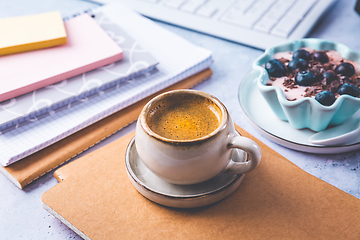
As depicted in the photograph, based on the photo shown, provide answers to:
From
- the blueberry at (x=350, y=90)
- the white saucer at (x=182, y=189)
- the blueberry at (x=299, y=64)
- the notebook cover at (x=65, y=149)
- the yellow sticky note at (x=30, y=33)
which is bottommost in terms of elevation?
the notebook cover at (x=65, y=149)

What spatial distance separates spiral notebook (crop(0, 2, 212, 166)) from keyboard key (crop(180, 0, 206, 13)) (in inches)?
6.0

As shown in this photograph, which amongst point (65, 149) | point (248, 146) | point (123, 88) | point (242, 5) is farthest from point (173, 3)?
point (248, 146)

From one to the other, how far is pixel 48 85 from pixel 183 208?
1.43 ft

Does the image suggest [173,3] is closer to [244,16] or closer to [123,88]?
[244,16]

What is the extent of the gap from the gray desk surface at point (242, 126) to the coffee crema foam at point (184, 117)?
21cm

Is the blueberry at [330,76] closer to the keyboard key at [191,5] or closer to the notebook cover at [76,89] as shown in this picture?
the notebook cover at [76,89]

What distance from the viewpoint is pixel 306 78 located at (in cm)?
63

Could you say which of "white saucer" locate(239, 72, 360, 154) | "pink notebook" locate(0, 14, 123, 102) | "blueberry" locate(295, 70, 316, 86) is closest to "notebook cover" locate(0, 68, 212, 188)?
"pink notebook" locate(0, 14, 123, 102)

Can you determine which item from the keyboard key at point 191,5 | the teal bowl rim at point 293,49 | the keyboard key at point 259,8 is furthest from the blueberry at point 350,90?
the keyboard key at point 191,5

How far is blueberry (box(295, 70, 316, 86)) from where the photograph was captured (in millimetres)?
635

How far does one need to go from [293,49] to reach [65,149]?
570 millimetres

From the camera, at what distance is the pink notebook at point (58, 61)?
68 centimetres

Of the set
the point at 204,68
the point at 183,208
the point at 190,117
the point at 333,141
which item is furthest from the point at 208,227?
the point at 204,68

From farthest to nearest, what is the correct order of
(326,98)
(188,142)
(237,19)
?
(237,19) < (326,98) < (188,142)
